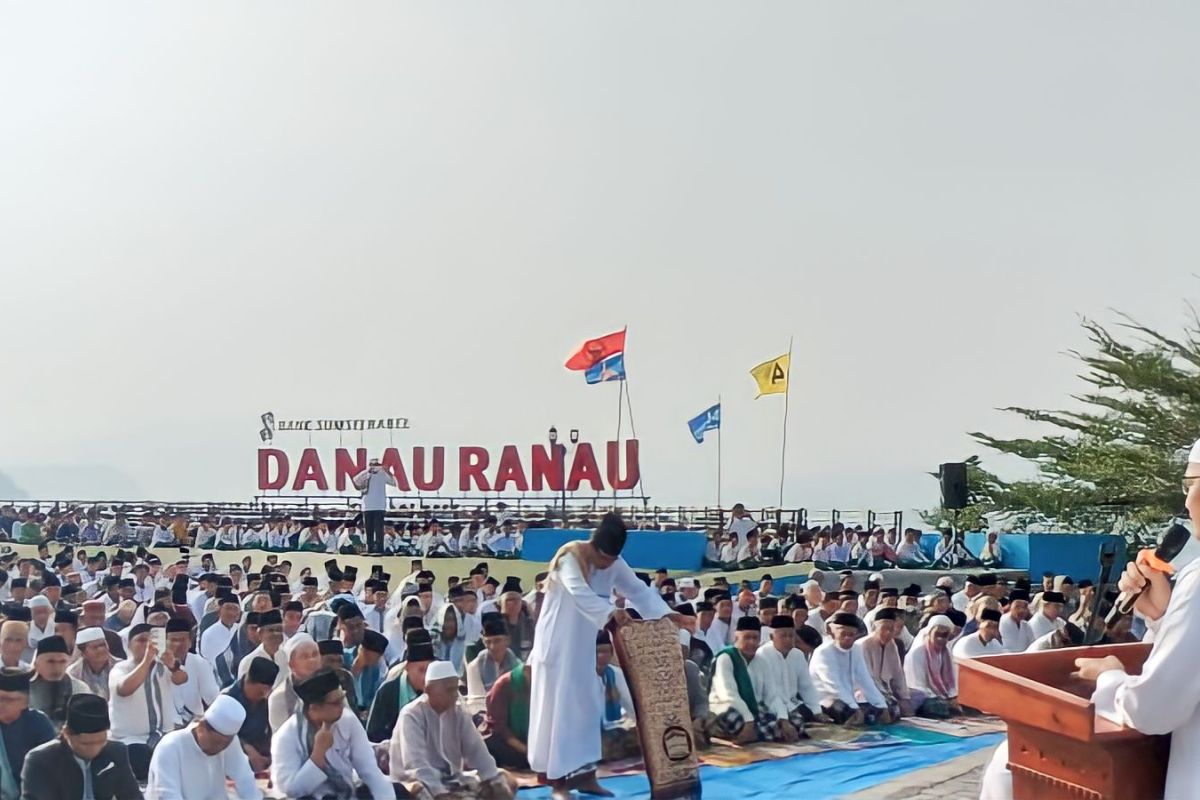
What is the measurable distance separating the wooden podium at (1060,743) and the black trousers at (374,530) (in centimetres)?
1356

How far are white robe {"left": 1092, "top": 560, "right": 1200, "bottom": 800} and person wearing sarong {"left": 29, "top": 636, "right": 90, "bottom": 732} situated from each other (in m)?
4.46

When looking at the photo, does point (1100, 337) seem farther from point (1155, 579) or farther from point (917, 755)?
point (1155, 579)

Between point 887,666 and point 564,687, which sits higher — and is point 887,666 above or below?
below

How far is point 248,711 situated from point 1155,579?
14.0 ft

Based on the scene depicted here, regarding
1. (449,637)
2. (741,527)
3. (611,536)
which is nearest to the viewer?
(611,536)

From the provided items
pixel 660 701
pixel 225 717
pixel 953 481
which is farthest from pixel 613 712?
pixel 953 481

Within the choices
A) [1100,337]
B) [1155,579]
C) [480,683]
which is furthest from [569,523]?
[1155,579]

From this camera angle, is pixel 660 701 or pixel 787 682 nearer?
pixel 660 701

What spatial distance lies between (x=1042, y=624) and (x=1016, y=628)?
0.35 metres

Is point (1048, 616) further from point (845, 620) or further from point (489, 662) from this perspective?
point (489, 662)

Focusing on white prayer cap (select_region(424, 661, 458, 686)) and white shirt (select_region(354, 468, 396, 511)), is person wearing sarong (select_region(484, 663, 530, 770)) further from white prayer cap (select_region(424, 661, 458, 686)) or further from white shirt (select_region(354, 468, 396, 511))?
white shirt (select_region(354, 468, 396, 511))

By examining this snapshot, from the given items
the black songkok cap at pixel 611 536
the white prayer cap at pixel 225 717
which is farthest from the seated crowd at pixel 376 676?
the black songkok cap at pixel 611 536

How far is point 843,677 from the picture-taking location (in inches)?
295

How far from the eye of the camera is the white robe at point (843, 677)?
7.39 meters
